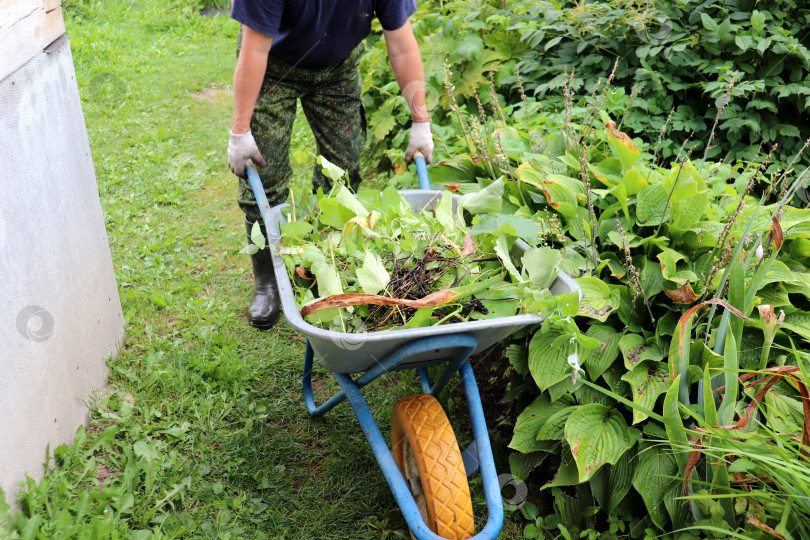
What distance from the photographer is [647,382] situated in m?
1.72

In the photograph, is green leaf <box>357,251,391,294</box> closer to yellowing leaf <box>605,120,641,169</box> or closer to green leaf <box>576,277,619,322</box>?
green leaf <box>576,277,619,322</box>

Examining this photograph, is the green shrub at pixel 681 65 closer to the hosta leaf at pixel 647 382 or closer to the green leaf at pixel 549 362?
the hosta leaf at pixel 647 382

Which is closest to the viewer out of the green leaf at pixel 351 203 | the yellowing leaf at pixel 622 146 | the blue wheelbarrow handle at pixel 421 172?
the green leaf at pixel 351 203

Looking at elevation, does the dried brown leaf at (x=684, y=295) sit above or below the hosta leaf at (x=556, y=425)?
above

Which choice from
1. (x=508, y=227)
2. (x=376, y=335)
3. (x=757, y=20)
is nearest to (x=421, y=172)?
(x=508, y=227)

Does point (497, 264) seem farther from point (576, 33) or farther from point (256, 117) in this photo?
point (576, 33)

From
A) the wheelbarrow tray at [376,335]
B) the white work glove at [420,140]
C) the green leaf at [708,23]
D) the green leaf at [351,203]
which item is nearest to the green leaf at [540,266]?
the wheelbarrow tray at [376,335]

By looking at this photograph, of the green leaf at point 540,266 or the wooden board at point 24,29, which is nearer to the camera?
the green leaf at point 540,266

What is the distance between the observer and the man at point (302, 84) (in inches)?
79.9

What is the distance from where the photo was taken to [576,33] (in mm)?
3330

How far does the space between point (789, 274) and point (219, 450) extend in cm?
190

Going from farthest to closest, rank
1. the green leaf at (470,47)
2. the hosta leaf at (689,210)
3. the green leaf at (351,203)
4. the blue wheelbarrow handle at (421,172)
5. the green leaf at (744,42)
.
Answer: the green leaf at (470,47)
the green leaf at (744,42)
the blue wheelbarrow handle at (421,172)
the hosta leaf at (689,210)
the green leaf at (351,203)

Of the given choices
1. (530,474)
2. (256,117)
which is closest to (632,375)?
(530,474)

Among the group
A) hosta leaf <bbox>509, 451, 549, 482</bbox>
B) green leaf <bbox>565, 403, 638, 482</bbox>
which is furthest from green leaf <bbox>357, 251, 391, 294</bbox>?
hosta leaf <bbox>509, 451, 549, 482</bbox>
